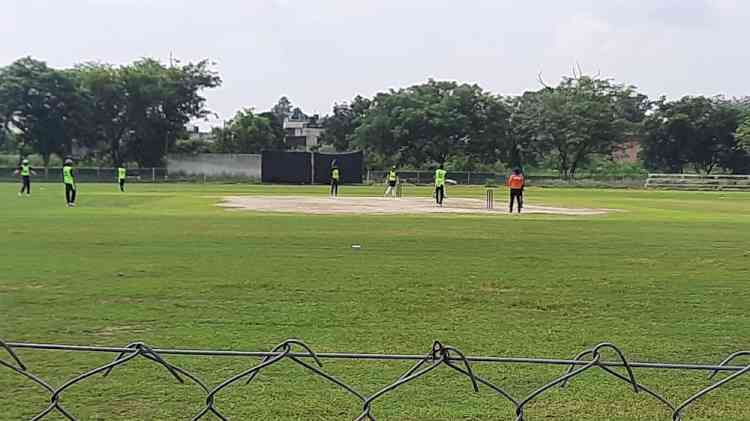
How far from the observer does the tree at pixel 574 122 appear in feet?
261

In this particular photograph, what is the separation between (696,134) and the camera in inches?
3182

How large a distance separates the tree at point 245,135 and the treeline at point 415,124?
0.11 m

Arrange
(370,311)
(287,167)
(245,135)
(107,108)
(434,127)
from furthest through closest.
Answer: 1. (245,135)
2. (434,127)
3. (107,108)
4. (287,167)
5. (370,311)

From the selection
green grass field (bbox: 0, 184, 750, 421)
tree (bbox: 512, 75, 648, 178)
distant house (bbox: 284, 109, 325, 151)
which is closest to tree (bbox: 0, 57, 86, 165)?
distant house (bbox: 284, 109, 325, 151)

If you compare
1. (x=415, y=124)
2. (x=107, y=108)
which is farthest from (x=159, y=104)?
(x=415, y=124)

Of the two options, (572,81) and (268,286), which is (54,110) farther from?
(268,286)

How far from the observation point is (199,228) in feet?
70.7

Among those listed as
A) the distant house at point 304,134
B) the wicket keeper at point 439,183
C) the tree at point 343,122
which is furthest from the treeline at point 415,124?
the wicket keeper at point 439,183

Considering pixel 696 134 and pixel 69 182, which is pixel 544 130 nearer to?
pixel 696 134

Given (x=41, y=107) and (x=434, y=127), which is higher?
(x=41, y=107)

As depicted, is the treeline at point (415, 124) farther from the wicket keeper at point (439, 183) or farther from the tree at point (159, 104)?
the wicket keeper at point (439, 183)

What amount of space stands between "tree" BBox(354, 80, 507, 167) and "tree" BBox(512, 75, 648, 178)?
3.92m

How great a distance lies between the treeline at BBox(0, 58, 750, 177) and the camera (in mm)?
73312

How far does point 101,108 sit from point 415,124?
95.0 ft
